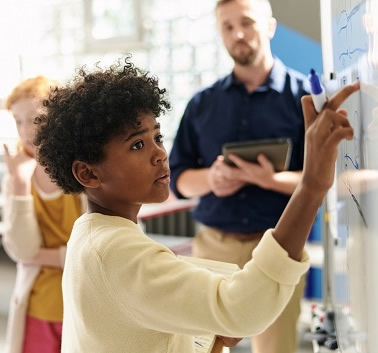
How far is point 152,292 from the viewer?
31.1 inches

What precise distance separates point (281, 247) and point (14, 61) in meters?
3.52

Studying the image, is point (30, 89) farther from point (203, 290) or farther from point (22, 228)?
point (203, 290)

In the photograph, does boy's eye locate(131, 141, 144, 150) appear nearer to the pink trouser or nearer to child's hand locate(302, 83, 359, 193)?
child's hand locate(302, 83, 359, 193)

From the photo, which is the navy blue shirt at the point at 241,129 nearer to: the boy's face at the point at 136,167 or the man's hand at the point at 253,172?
the man's hand at the point at 253,172

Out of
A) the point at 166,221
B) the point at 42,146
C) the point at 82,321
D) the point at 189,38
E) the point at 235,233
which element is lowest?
the point at 166,221

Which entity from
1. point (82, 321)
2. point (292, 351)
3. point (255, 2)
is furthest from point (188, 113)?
point (82, 321)

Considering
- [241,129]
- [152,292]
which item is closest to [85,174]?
[152,292]

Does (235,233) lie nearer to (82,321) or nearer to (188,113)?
(188,113)

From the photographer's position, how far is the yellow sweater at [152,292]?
0.75m

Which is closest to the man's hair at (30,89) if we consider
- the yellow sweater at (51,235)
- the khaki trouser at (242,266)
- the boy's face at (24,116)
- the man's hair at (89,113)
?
the boy's face at (24,116)

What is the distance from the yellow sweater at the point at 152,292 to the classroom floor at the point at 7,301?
1.54 metres

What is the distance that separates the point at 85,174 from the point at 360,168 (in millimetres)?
430

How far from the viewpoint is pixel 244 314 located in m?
0.75

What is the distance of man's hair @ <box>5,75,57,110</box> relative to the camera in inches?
72.2
